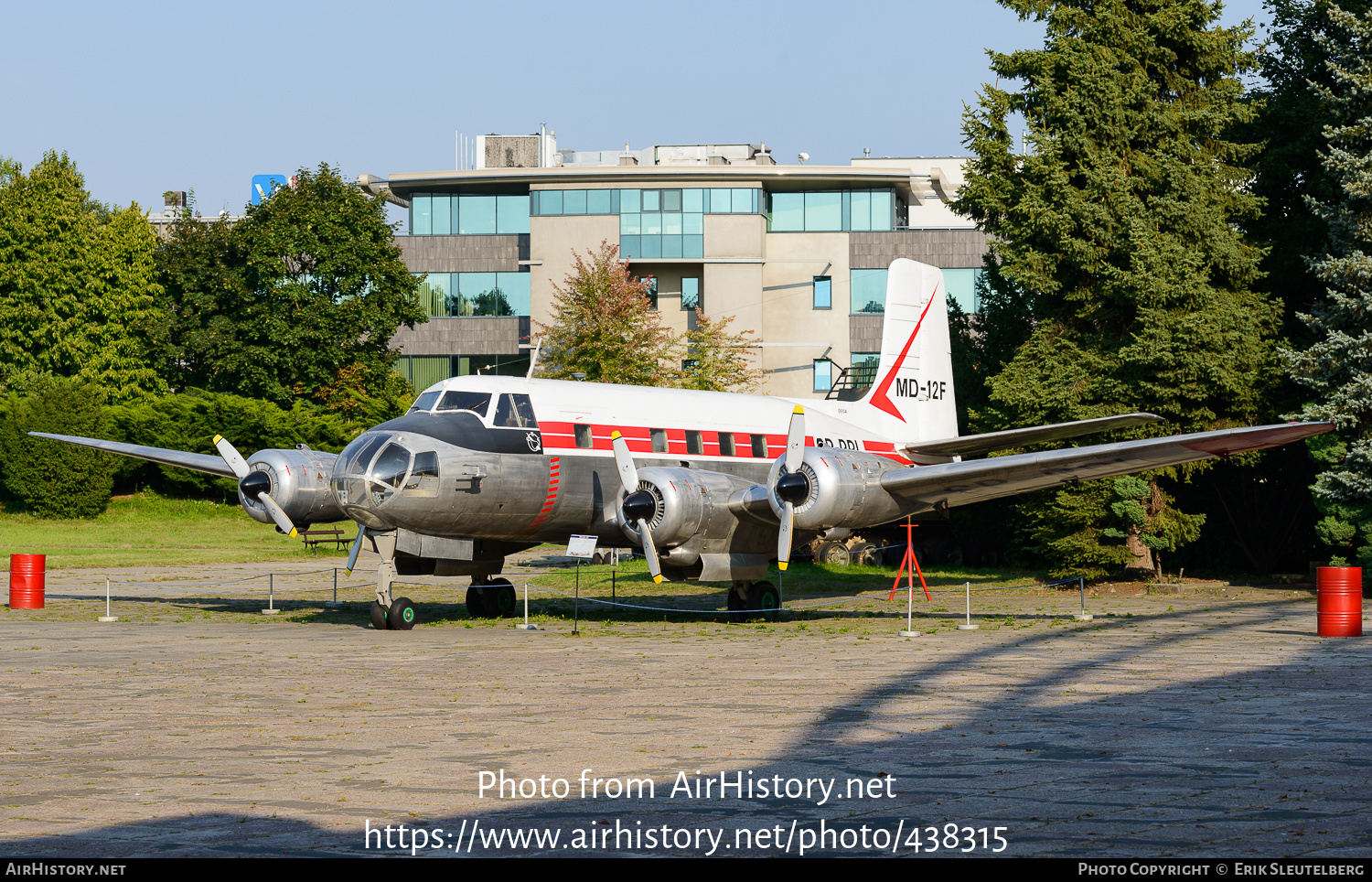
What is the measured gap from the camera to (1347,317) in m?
28.9

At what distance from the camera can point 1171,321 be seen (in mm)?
31078

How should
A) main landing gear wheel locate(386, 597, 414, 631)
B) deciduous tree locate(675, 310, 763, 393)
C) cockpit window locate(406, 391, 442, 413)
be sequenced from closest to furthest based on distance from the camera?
main landing gear wheel locate(386, 597, 414, 631) < cockpit window locate(406, 391, 442, 413) < deciduous tree locate(675, 310, 763, 393)

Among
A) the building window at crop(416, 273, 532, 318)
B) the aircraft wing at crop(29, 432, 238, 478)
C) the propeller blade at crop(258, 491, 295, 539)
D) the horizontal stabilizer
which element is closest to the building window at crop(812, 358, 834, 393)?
the building window at crop(416, 273, 532, 318)

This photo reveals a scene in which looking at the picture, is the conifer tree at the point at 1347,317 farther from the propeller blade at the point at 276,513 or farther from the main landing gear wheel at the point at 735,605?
the propeller blade at the point at 276,513

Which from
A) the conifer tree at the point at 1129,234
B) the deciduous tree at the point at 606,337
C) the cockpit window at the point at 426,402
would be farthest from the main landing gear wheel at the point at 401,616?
the deciduous tree at the point at 606,337

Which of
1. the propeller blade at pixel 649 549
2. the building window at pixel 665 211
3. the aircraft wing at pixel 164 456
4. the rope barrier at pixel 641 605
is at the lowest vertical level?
the rope barrier at pixel 641 605

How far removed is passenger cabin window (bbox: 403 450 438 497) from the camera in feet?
65.1

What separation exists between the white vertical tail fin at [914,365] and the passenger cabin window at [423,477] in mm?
11218

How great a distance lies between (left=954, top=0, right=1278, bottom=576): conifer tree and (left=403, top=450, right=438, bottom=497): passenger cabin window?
57.0ft

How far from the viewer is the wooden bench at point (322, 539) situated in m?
43.0

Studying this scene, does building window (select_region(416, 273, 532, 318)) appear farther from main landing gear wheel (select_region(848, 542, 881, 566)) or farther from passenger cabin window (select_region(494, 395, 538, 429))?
passenger cabin window (select_region(494, 395, 538, 429))

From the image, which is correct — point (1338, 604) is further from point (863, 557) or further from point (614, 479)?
point (863, 557)
